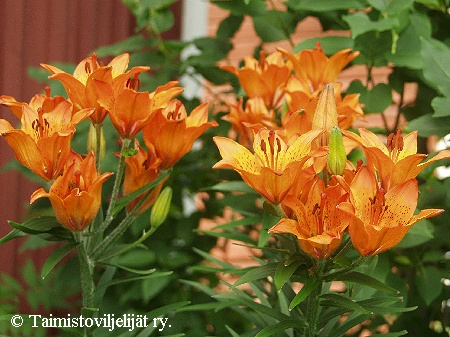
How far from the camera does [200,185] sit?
57.1 inches

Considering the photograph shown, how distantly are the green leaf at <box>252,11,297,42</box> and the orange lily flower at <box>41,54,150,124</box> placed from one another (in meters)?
0.50

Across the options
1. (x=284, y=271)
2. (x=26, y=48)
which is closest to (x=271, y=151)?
(x=284, y=271)

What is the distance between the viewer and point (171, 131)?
0.75 metres

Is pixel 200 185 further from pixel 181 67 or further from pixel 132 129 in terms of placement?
pixel 132 129

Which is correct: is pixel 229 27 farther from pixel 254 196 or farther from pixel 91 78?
pixel 91 78

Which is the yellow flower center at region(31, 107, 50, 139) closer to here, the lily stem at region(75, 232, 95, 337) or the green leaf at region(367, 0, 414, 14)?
the lily stem at region(75, 232, 95, 337)

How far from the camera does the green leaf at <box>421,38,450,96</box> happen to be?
96 centimetres

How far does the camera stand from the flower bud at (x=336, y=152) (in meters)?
0.65

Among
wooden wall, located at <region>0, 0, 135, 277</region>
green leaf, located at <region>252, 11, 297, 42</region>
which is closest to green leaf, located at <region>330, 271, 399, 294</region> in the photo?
green leaf, located at <region>252, 11, 297, 42</region>

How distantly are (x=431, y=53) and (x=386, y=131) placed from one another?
29 cm

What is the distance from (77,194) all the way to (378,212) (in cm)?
29

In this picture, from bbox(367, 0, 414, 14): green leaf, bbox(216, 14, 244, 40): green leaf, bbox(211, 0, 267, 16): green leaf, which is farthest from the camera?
bbox(216, 14, 244, 40): green leaf

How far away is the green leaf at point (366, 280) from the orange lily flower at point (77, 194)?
0.25 m

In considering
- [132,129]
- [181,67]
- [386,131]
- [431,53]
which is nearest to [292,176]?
[132,129]
